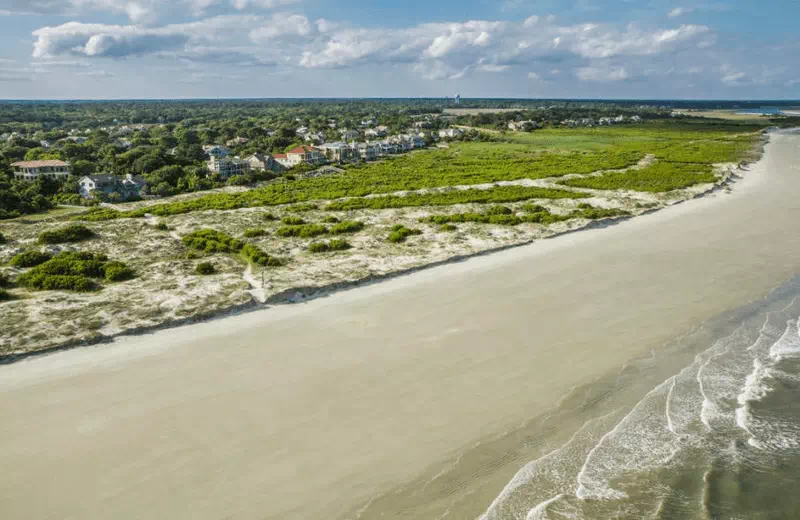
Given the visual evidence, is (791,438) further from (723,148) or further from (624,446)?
(723,148)

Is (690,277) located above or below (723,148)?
below

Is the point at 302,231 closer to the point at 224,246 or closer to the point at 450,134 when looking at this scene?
the point at 224,246

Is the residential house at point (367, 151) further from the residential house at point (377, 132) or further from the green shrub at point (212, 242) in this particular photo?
the green shrub at point (212, 242)

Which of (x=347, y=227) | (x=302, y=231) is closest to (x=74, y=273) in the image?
(x=302, y=231)

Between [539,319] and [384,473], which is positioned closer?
[384,473]

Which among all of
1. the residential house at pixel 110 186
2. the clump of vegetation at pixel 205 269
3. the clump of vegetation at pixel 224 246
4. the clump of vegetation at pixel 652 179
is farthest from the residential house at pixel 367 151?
the clump of vegetation at pixel 205 269

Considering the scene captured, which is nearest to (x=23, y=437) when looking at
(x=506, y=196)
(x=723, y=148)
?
(x=506, y=196)
